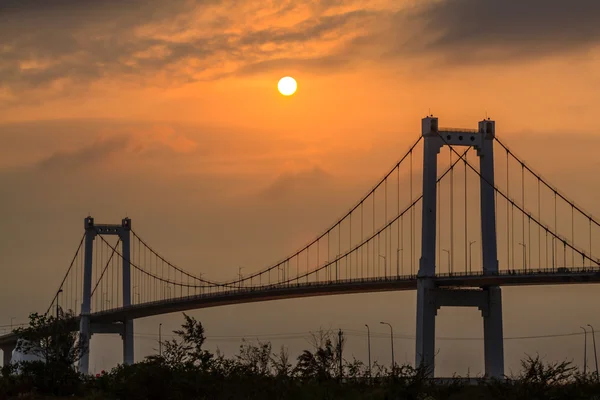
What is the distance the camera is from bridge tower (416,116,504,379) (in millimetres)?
81688

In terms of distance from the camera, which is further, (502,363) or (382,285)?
(382,285)

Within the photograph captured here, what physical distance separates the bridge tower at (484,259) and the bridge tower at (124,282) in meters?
50.4

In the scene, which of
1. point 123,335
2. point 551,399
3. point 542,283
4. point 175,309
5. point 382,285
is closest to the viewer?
point 551,399

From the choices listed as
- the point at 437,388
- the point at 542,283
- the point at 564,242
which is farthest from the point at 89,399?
the point at 564,242

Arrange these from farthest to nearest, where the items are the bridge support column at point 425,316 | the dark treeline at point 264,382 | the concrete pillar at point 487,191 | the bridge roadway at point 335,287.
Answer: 1. the concrete pillar at point 487,191
2. the bridge support column at point 425,316
3. the bridge roadway at point 335,287
4. the dark treeline at point 264,382

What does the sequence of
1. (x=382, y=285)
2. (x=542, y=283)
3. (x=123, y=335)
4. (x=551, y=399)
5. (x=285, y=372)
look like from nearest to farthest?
(x=551, y=399)
(x=285, y=372)
(x=542, y=283)
(x=382, y=285)
(x=123, y=335)

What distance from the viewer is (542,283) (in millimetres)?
77188

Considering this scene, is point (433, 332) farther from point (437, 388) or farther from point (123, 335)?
point (123, 335)

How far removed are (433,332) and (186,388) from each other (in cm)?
3147

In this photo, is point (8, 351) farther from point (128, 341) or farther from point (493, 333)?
point (493, 333)

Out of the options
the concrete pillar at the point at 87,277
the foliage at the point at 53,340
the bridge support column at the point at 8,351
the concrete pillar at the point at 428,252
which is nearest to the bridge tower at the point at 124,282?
the concrete pillar at the point at 87,277

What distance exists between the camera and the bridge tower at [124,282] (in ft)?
432

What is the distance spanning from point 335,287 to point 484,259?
13.0 m

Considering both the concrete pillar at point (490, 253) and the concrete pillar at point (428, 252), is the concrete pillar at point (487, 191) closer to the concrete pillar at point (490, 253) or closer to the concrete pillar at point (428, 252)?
the concrete pillar at point (490, 253)
